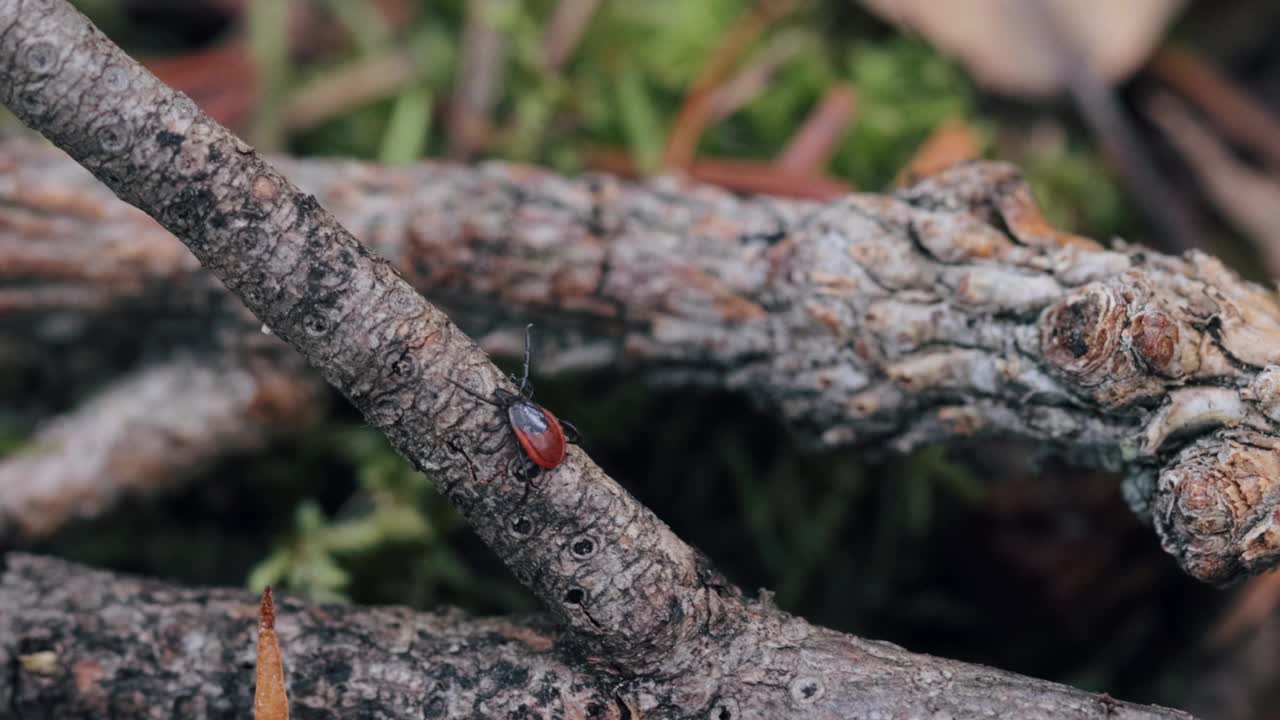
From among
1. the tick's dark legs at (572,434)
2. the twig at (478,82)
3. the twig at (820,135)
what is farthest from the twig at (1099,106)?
the tick's dark legs at (572,434)

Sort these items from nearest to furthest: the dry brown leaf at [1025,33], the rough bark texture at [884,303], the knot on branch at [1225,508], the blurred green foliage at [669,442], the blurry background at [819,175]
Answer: the knot on branch at [1225,508] < the rough bark texture at [884,303] < the blurred green foliage at [669,442] < the blurry background at [819,175] < the dry brown leaf at [1025,33]

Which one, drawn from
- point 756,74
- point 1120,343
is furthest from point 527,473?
point 756,74

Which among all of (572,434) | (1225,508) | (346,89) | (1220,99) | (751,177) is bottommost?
(572,434)

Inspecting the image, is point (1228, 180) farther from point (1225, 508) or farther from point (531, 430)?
point (531, 430)

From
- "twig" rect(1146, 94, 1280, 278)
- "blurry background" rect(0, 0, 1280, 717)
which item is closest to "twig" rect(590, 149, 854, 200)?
"blurry background" rect(0, 0, 1280, 717)

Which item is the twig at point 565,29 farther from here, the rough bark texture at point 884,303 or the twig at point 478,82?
the rough bark texture at point 884,303

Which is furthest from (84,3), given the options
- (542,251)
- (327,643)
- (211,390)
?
(327,643)

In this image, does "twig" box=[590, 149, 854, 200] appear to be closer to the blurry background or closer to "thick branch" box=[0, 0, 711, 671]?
the blurry background
